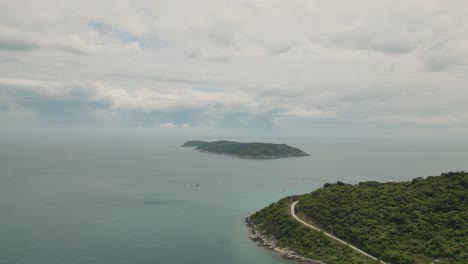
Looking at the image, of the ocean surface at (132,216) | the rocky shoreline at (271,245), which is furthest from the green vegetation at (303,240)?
the ocean surface at (132,216)

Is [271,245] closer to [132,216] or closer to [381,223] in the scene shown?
[381,223]

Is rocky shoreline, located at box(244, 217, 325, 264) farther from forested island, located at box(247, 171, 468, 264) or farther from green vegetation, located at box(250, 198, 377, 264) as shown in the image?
green vegetation, located at box(250, 198, 377, 264)

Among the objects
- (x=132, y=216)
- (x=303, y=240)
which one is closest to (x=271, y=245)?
(x=303, y=240)

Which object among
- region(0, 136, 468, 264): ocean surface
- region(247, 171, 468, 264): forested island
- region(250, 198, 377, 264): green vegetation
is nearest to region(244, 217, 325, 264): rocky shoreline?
region(247, 171, 468, 264): forested island

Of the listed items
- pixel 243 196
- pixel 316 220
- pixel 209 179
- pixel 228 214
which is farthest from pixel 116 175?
pixel 316 220

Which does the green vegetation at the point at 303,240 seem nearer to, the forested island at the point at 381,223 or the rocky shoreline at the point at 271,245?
the forested island at the point at 381,223
